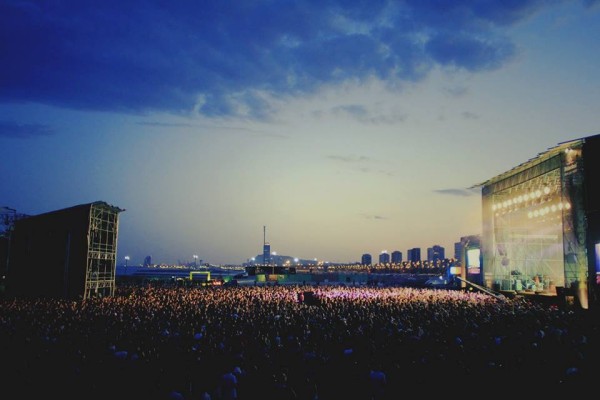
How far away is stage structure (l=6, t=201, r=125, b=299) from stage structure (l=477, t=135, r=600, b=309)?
27.8 metres

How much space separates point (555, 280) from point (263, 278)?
101 ft

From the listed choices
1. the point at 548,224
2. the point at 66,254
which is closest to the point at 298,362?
the point at 66,254

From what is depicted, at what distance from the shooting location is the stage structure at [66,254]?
2617 centimetres

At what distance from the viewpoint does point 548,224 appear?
31.0 metres

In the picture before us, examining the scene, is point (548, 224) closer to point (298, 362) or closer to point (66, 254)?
point (298, 362)

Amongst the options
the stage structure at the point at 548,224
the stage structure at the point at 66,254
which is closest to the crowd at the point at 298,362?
the stage structure at the point at 548,224

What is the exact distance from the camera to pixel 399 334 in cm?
958

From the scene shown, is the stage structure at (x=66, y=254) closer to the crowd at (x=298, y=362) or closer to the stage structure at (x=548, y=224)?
the crowd at (x=298, y=362)

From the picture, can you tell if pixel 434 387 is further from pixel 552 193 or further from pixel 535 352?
pixel 552 193

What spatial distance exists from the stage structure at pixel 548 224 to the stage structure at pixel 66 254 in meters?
27.8

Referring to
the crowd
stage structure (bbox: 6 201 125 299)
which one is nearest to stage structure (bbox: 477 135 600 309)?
the crowd

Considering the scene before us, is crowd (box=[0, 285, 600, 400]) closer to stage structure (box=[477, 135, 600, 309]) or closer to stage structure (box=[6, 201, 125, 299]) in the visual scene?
stage structure (box=[477, 135, 600, 309])

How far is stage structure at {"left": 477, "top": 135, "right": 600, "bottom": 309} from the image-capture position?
19391 millimetres

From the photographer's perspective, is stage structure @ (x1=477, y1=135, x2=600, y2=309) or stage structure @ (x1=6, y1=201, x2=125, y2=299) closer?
stage structure @ (x1=477, y1=135, x2=600, y2=309)
